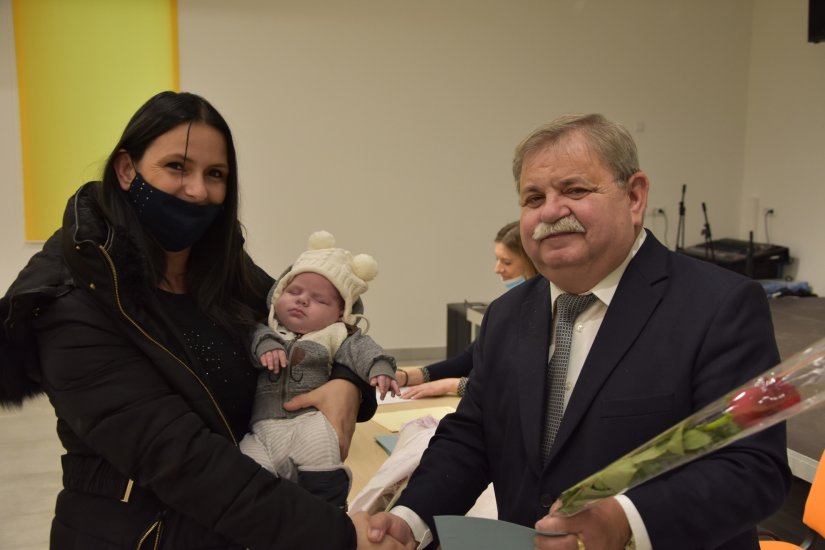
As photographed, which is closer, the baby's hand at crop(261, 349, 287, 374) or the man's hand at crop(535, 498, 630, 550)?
the man's hand at crop(535, 498, 630, 550)

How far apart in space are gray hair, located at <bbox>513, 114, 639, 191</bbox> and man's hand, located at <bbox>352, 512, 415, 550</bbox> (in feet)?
2.96

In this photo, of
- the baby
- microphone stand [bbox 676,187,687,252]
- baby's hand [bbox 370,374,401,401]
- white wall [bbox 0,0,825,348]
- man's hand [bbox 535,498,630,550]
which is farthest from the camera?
microphone stand [bbox 676,187,687,252]

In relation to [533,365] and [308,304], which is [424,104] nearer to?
[308,304]

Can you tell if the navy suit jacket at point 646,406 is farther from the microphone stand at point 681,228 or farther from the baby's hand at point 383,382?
the microphone stand at point 681,228

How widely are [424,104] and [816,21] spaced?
12.4 feet

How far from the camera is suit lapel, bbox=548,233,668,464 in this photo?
1281mm

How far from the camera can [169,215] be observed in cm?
143

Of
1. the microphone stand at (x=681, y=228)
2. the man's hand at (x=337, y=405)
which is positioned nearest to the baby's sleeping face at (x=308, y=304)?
the man's hand at (x=337, y=405)

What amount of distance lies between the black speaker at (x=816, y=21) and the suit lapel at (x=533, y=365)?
6.23m

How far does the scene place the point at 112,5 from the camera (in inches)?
211

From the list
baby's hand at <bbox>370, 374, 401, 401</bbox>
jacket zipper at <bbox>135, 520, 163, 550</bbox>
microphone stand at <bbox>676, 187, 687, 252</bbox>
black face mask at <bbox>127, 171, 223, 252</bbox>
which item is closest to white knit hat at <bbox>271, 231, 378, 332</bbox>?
baby's hand at <bbox>370, 374, 401, 401</bbox>

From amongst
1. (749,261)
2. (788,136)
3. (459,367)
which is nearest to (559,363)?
(459,367)

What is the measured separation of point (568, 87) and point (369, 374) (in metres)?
5.62

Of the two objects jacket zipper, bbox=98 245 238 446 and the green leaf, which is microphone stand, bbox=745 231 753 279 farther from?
jacket zipper, bbox=98 245 238 446
